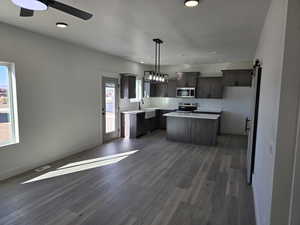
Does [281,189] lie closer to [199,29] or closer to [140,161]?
[199,29]

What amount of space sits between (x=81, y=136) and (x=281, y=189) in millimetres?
4574

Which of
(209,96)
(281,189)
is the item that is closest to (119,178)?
(281,189)

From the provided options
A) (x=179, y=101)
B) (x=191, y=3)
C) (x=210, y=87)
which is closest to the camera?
(x=191, y=3)

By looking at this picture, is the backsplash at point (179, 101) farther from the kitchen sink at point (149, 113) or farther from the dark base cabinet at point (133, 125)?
the dark base cabinet at point (133, 125)

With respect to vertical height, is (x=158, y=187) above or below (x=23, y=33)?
below

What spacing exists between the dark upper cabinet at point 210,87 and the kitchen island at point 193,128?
160 cm

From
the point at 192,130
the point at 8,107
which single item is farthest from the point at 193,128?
the point at 8,107

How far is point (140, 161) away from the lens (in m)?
4.32

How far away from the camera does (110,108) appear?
20.1ft

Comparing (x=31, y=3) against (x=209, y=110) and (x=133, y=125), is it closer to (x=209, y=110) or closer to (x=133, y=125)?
(x=133, y=125)

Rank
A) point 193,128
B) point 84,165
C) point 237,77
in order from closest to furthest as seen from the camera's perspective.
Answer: point 84,165, point 193,128, point 237,77

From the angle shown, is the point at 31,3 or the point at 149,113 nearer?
the point at 31,3

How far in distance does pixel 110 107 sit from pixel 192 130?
A: 2732 millimetres

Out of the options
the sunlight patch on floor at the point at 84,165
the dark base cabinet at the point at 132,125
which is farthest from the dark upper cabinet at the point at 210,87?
the sunlight patch on floor at the point at 84,165
